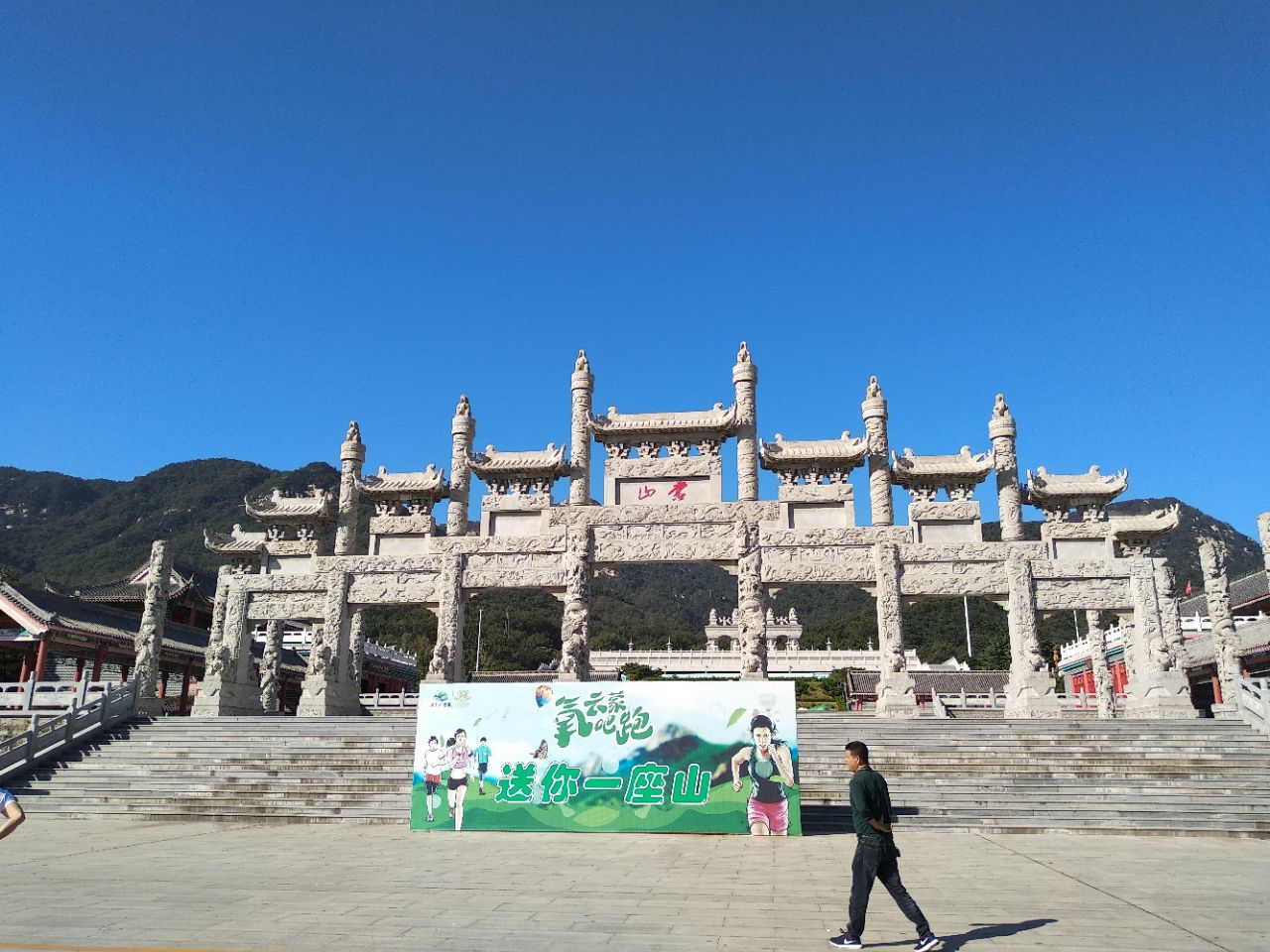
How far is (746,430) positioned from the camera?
838 inches

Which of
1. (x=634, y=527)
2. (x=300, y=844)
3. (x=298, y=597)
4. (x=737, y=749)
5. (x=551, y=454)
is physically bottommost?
(x=300, y=844)

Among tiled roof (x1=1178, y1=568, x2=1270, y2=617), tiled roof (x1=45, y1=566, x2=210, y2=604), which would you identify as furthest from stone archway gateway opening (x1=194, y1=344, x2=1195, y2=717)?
tiled roof (x1=1178, y1=568, x2=1270, y2=617)

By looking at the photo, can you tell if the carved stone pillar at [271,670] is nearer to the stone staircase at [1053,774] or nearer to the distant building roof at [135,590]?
the distant building roof at [135,590]


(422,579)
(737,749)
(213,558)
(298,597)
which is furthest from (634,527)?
(213,558)

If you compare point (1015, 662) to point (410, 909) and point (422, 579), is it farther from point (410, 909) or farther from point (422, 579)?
point (410, 909)

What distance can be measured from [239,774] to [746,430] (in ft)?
43.3

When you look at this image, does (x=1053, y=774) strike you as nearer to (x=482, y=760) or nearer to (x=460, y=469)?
(x=482, y=760)

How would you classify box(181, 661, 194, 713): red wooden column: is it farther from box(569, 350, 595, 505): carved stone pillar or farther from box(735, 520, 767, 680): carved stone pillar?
box(735, 520, 767, 680): carved stone pillar

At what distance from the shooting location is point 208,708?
2030 cm

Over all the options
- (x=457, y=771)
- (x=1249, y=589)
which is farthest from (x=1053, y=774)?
(x=1249, y=589)

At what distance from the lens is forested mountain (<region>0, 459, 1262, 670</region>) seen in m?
54.2

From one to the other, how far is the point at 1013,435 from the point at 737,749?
14143 millimetres

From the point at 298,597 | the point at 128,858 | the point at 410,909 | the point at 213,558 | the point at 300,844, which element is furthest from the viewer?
the point at 213,558

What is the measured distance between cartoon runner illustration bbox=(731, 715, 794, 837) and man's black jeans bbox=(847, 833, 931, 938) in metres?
4.87
